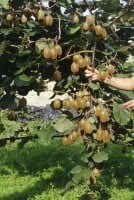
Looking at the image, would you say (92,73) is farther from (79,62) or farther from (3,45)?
(3,45)

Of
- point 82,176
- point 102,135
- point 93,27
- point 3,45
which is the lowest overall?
point 82,176

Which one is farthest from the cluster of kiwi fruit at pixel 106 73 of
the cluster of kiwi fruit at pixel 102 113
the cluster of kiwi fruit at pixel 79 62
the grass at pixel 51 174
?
the grass at pixel 51 174

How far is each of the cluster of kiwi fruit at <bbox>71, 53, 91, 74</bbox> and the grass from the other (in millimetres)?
1934

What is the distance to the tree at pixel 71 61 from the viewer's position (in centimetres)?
331

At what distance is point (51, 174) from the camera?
693 cm

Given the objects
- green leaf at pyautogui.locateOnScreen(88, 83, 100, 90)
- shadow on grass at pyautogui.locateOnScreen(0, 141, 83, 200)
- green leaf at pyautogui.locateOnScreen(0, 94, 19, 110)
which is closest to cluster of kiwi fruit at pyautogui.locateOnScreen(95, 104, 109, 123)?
green leaf at pyautogui.locateOnScreen(88, 83, 100, 90)

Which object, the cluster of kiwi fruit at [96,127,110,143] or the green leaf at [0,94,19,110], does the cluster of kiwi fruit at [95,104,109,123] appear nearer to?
the cluster of kiwi fruit at [96,127,110,143]

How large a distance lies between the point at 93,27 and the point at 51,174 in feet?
13.1

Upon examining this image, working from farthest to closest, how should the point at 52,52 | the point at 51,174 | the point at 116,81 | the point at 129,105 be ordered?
the point at 51,174, the point at 116,81, the point at 129,105, the point at 52,52

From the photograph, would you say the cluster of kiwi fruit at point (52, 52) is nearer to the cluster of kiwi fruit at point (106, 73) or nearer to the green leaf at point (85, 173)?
the cluster of kiwi fruit at point (106, 73)

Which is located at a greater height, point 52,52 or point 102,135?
point 52,52

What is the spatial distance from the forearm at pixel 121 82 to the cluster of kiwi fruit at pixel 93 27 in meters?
0.43

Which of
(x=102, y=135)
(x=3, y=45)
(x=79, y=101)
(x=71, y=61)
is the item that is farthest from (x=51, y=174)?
(x=3, y=45)

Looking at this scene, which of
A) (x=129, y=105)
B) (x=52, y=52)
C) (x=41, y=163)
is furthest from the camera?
(x=41, y=163)
